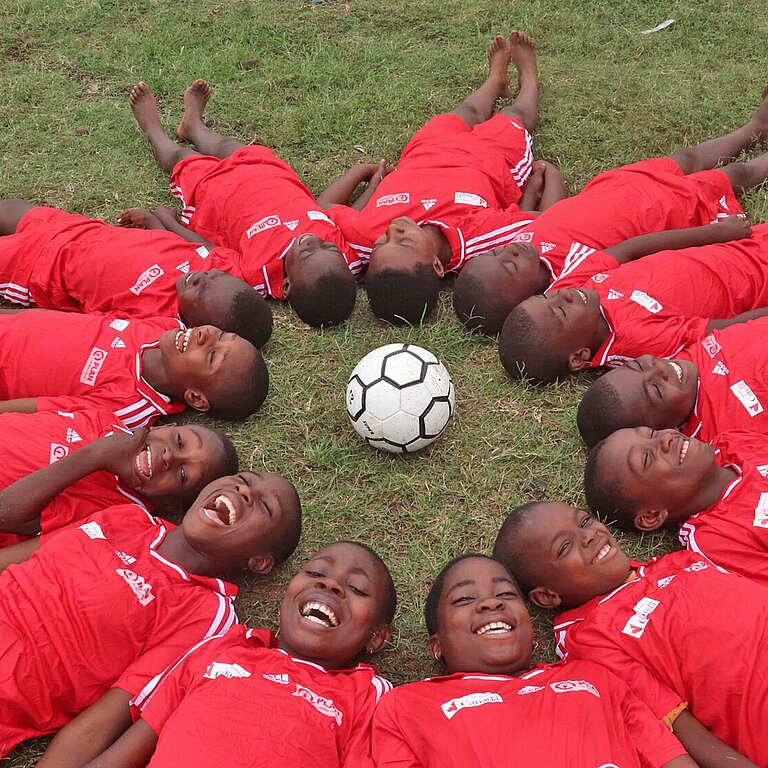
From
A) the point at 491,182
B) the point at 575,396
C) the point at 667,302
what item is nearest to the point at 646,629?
the point at 575,396

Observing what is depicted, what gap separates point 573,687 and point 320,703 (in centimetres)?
87

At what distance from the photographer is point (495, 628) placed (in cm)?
279

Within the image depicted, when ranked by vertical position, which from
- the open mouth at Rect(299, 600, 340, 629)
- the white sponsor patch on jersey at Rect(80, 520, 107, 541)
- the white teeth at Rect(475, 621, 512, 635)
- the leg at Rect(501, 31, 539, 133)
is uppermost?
the leg at Rect(501, 31, 539, 133)

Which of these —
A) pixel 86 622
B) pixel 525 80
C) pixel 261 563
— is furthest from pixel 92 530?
pixel 525 80

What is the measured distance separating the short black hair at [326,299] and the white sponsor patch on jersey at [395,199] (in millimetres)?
535

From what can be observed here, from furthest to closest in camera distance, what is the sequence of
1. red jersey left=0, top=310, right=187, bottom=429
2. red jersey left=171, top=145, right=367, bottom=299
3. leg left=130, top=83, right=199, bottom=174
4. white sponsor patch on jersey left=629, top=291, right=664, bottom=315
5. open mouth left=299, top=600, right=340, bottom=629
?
leg left=130, top=83, right=199, bottom=174, red jersey left=171, top=145, right=367, bottom=299, white sponsor patch on jersey left=629, top=291, right=664, bottom=315, red jersey left=0, top=310, right=187, bottom=429, open mouth left=299, top=600, right=340, bottom=629

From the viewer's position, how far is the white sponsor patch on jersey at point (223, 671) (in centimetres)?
268

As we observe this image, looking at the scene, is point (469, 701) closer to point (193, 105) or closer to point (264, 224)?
point (264, 224)

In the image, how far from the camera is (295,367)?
413cm

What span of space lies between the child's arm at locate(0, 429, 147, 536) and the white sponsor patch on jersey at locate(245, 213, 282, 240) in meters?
1.58

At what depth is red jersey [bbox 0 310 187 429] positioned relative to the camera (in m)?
3.77

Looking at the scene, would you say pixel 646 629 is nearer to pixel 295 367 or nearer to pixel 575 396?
pixel 575 396

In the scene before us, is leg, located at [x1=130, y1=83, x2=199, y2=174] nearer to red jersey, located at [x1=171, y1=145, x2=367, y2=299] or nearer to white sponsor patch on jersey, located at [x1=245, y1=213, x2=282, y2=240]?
red jersey, located at [x1=171, y1=145, x2=367, y2=299]

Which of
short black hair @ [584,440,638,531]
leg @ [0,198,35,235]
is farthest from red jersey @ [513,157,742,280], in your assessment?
leg @ [0,198,35,235]
